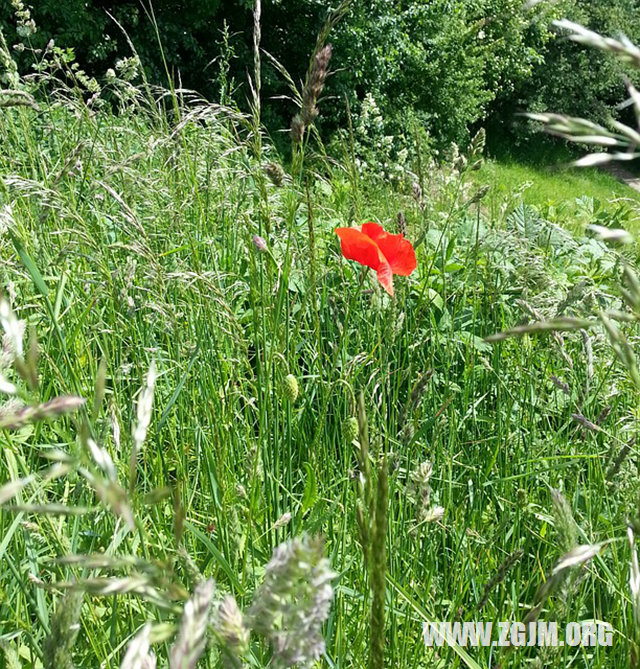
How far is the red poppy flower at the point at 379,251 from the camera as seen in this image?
1.31 metres

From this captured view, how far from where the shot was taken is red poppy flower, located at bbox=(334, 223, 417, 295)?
131cm

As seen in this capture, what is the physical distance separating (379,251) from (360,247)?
0.04 meters

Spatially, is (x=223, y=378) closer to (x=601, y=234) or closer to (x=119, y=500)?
(x=601, y=234)

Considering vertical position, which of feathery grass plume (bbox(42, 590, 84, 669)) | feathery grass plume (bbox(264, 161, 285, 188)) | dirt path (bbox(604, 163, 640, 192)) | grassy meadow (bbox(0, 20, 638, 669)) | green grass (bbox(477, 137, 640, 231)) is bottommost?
dirt path (bbox(604, 163, 640, 192))

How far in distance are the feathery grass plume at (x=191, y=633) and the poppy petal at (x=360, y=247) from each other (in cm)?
102

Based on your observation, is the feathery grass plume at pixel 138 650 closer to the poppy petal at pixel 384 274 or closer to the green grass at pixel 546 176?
the poppy petal at pixel 384 274

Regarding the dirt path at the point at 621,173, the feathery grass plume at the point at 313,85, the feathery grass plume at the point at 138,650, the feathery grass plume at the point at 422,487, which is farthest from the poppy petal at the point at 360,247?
the dirt path at the point at 621,173

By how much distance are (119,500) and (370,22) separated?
1114 cm

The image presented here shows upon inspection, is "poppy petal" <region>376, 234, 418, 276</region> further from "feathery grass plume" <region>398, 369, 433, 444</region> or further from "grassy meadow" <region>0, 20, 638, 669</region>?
"feathery grass plume" <region>398, 369, 433, 444</region>

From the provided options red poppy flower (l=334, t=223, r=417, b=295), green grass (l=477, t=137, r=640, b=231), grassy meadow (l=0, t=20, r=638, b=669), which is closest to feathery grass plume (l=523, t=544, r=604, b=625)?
grassy meadow (l=0, t=20, r=638, b=669)

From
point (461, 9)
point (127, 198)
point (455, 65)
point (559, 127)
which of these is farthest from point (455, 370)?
point (461, 9)

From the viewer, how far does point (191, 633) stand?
0.30m

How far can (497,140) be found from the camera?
16.8 metres

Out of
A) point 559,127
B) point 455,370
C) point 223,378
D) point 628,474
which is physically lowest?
point 455,370
